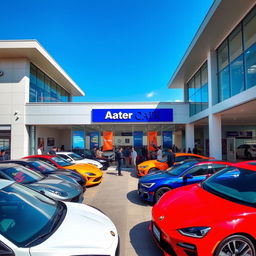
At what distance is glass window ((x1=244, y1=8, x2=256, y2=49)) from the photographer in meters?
7.83

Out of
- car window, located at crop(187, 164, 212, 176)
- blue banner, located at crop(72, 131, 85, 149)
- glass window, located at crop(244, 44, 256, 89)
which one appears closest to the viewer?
car window, located at crop(187, 164, 212, 176)

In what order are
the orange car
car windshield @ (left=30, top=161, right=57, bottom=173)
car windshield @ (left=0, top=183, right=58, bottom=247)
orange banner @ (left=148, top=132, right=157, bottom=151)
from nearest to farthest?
car windshield @ (left=0, top=183, right=58, bottom=247), car windshield @ (left=30, top=161, right=57, bottom=173), the orange car, orange banner @ (left=148, top=132, right=157, bottom=151)

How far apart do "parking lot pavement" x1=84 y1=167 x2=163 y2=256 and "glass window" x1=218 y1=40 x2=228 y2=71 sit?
329 inches

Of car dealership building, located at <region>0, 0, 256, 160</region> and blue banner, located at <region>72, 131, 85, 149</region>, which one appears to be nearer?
car dealership building, located at <region>0, 0, 256, 160</region>

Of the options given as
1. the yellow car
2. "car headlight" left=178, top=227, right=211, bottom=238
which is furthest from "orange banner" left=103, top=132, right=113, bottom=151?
"car headlight" left=178, top=227, right=211, bottom=238

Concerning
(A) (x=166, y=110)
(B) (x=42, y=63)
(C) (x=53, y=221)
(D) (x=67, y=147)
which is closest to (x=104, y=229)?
(C) (x=53, y=221)

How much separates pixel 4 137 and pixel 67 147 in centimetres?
755

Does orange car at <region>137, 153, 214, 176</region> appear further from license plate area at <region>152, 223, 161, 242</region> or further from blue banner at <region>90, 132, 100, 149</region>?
blue banner at <region>90, 132, 100, 149</region>

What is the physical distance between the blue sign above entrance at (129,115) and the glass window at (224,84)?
4728 mm

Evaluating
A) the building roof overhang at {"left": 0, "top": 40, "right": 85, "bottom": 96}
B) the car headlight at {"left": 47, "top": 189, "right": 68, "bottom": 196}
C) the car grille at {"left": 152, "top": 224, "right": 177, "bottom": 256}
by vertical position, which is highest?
the building roof overhang at {"left": 0, "top": 40, "right": 85, "bottom": 96}

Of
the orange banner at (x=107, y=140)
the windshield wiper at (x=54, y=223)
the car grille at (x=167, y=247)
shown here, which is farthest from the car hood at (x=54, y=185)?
the orange banner at (x=107, y=140)

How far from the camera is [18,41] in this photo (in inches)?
506

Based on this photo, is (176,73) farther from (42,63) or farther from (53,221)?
(53,221)

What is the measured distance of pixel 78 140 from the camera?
49.4 ft
